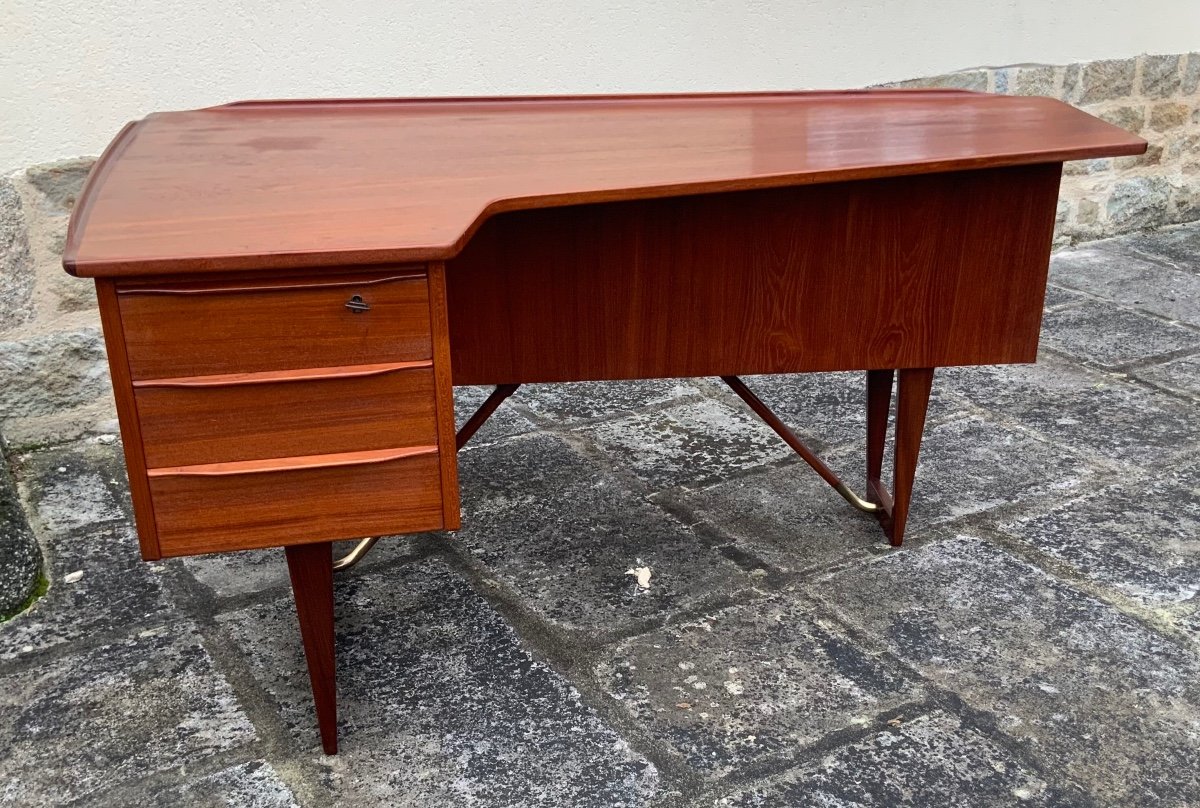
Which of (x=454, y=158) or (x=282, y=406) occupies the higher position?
(x=454, y=158)

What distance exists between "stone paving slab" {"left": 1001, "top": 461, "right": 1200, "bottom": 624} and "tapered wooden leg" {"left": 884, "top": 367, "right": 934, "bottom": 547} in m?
0.27

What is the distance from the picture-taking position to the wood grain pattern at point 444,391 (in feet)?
4.96

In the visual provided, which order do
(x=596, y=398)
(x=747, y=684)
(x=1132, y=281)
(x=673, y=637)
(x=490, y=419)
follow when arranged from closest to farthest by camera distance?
(x=747, y=684) < (x=673, y=637) < (x=490, y=419) < (x=596, y=398) < (x=1132, y=281)

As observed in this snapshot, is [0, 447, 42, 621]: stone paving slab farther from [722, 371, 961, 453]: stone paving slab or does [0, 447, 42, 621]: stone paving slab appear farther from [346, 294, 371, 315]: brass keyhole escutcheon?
[722, 371, 961, 453]: stone paving slab

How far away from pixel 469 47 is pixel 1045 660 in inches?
79.3

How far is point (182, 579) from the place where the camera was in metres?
2.34

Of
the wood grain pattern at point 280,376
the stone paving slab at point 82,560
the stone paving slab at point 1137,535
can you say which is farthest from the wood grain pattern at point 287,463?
the stone paving slab at point 1137,535

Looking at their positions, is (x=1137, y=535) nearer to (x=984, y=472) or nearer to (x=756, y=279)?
(x=984, y=472)

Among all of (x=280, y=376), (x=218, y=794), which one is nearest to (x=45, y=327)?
(x=218, y=794)

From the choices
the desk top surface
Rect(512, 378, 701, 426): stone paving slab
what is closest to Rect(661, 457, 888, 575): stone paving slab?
Rect(512, 378, 701, 426): stone paving slab

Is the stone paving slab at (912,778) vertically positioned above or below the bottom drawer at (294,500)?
below

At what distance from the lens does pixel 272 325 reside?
149 centimetres

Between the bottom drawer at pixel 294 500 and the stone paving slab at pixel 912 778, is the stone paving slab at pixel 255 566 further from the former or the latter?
the stone paving slab at pixel 912 778

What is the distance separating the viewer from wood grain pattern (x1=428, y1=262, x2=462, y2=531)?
151cm
